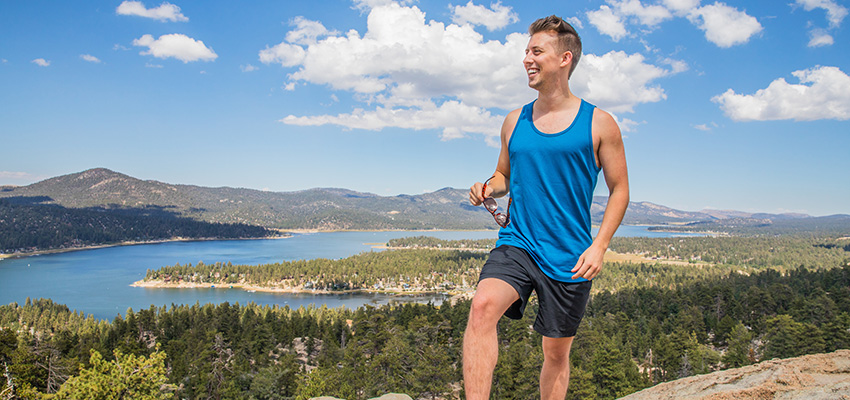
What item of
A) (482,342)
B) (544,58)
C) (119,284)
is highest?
(544,58)

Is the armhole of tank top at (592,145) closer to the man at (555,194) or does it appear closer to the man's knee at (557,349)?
the man at (555,194)

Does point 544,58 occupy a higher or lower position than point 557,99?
higher

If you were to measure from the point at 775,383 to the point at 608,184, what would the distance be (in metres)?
2.29

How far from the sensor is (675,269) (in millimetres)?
80812

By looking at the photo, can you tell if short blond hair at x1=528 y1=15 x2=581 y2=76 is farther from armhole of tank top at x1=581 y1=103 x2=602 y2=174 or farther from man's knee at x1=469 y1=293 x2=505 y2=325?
man's knee at x1=469 y1=293 x2=505 y2=325

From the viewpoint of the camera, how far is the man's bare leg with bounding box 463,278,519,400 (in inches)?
92.4

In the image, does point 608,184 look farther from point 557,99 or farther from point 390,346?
point 390,346

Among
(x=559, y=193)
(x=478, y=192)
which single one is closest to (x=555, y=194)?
(x=559, y=193)

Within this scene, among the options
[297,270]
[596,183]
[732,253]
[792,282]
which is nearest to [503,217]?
[596,183]

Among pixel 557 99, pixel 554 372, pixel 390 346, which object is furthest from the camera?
pixel 390 346

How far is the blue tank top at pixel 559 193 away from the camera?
256 cm

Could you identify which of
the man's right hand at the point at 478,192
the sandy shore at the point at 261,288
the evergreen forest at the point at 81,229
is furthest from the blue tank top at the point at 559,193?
the evergreen forest at the point at 81,229

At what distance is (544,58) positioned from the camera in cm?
266

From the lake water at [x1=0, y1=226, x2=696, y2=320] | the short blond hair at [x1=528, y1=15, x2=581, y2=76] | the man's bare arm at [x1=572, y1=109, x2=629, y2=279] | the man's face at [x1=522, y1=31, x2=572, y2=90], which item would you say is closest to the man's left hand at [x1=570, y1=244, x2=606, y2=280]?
the man's bare arm at [x1=572, y1=109, x2=629, y2=279]
